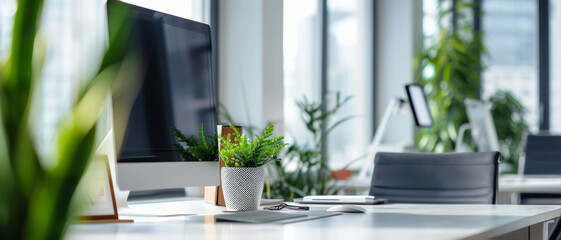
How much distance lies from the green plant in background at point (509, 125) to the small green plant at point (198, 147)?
172 inches

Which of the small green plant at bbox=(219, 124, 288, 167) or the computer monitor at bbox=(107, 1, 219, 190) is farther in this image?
the small green plant at bbox=(219, 124, 288, 167)

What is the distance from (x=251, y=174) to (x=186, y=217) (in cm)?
23

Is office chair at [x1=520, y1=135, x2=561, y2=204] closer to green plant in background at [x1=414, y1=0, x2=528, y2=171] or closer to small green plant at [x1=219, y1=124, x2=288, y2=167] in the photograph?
green plant in background at [x1=414, y1=0, x2=528, y2=171]

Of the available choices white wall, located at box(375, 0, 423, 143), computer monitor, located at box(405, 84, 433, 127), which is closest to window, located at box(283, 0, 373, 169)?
white wall, located at box(375, 0, 423, 143)

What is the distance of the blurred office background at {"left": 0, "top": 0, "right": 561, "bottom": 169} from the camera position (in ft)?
12.7

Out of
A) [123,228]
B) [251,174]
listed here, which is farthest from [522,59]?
[123,228]

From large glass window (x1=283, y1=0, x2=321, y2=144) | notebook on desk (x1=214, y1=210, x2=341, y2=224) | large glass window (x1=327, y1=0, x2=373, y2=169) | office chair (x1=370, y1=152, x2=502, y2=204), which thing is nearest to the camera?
notebook on desk (x1=214, y1=210, x2=341, y2=224)

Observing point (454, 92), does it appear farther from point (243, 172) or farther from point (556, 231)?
point (243, 172)

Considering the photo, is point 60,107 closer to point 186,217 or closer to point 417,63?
point 186,217

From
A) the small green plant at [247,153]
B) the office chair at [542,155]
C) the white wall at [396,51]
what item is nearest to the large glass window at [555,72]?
the white wall at [396,51]

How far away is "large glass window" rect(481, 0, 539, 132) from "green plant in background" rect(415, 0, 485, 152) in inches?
26.0

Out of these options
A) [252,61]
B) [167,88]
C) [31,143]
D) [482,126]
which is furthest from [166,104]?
[482,126]

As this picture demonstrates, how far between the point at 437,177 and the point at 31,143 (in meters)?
2.05

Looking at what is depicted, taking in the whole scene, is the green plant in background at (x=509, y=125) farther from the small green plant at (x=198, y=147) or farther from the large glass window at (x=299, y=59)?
the small green plant at (x=198, y=147)
